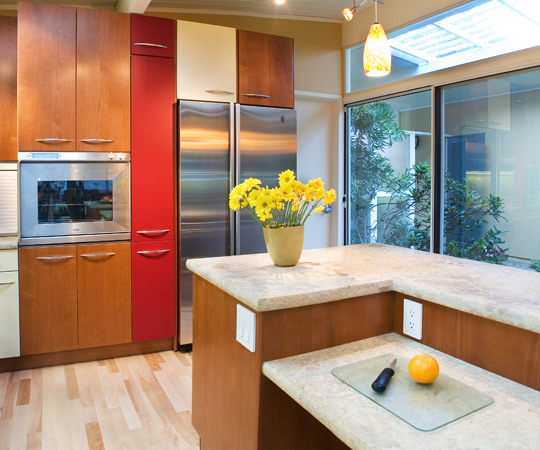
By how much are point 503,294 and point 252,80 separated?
278cm

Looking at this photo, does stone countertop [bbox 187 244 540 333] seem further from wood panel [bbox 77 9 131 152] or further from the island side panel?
wood panel [bbox 77 9 131 152]

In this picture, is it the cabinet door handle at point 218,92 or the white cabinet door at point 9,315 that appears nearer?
the white cabinet door at point 9,315

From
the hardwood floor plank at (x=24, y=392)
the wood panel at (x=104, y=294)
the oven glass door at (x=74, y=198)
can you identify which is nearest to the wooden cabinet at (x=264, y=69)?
the oven glass door at (x=74, y=198)

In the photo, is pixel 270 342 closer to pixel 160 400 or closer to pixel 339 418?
pixel 339 418

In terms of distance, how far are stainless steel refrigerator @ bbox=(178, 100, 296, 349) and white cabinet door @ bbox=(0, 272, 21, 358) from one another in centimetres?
109

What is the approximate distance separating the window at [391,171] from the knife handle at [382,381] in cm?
293

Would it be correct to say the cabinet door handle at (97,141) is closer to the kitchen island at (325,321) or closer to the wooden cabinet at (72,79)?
the wooden cabinet at (72,79)

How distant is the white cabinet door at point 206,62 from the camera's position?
11.1ft

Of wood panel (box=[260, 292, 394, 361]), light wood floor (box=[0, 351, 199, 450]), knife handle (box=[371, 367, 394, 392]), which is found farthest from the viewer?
light wood floor (box=[0, 351, 199, 450])

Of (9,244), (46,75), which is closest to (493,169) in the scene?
(46,75)

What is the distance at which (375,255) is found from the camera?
2.06m

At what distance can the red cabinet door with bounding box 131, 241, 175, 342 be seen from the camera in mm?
3338

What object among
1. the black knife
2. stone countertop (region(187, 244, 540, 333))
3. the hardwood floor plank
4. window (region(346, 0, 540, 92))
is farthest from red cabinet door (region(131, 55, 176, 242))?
the black knife

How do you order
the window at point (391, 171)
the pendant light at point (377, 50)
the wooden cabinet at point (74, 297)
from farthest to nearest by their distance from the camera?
1. the window at point (391, 171)
2. the wooden cabinet at point (74, 297)
3. the pendant light at point (377, 50)
